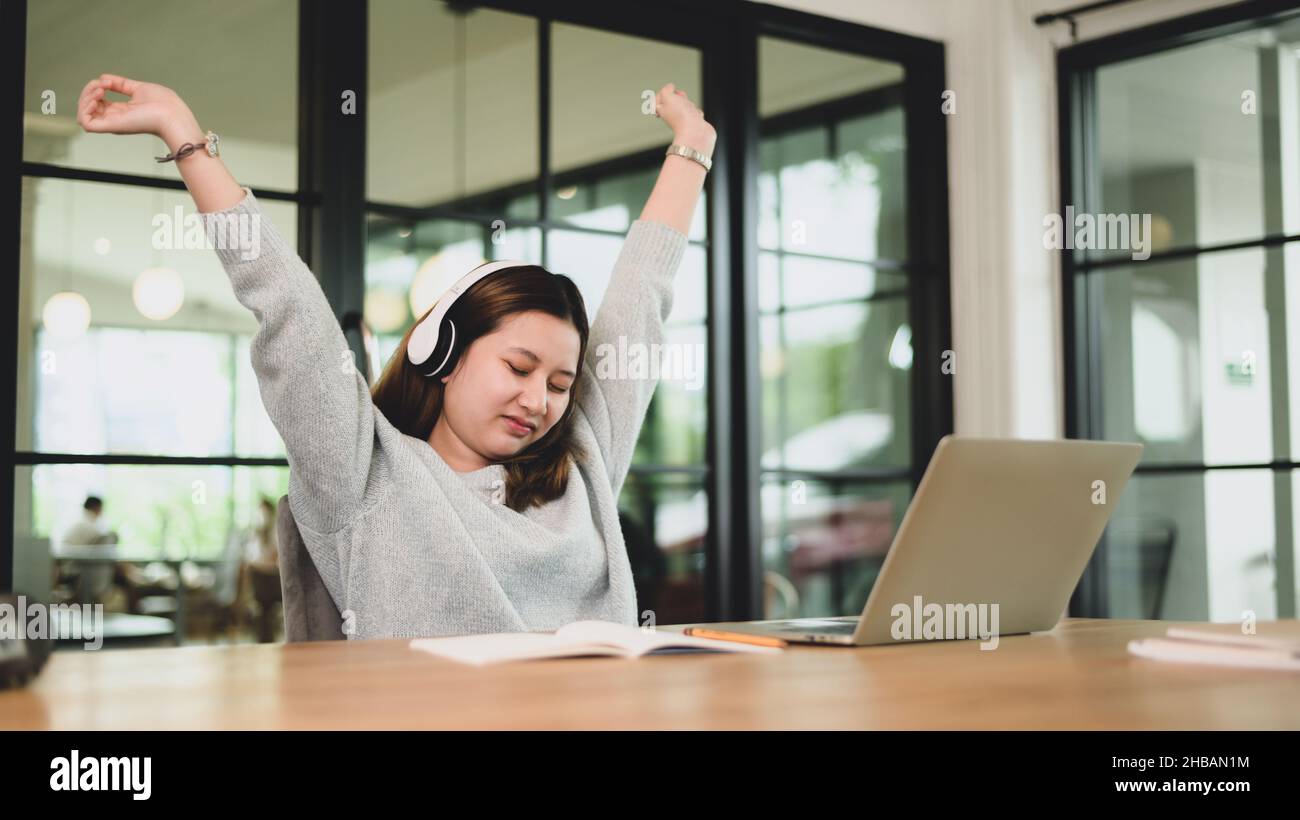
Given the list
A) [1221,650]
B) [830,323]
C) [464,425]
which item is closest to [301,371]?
[464,425]

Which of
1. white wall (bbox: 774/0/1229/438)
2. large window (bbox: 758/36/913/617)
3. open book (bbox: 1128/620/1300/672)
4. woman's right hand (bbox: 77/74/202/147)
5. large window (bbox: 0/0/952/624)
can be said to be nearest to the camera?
open book (bbox: 1128/620/1300/672)

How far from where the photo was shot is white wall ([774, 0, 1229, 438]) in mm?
4141

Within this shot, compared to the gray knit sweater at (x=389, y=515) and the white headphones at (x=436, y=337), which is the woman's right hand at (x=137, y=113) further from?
the white headphones at (x=436, y=337)

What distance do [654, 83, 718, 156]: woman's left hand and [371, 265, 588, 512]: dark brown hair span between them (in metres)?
0.32

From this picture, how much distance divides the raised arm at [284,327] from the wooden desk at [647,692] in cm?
47

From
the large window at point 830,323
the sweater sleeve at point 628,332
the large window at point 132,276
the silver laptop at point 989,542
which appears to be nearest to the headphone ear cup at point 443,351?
the sweater sleeve at point 628,332

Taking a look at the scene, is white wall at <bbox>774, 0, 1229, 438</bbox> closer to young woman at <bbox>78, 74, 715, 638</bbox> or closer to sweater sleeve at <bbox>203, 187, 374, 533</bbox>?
Result: young woman at <bbox>78, 74, 715, 638</bbox>

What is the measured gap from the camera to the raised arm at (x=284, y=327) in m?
1.48

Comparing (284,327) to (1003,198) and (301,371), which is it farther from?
(1003,198)

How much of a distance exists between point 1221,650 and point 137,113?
1.26 m

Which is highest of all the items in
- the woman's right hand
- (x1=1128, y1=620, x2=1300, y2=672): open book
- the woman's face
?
the woman's right hand

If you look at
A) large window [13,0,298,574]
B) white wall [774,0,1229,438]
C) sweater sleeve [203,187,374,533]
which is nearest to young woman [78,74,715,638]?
sweater sleeve [203,187,374,533]
